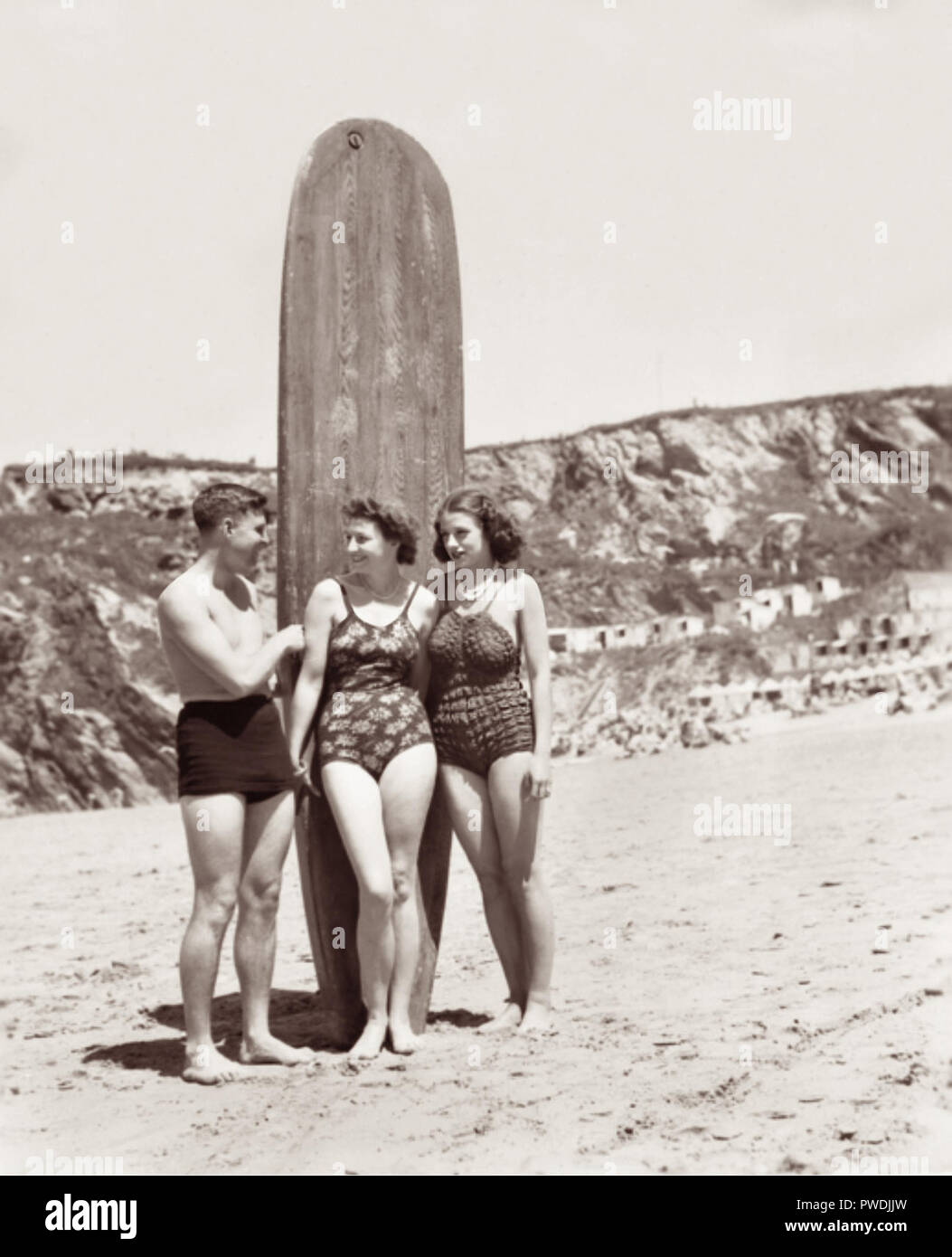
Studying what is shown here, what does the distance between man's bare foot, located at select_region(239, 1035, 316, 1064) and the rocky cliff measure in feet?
66.6

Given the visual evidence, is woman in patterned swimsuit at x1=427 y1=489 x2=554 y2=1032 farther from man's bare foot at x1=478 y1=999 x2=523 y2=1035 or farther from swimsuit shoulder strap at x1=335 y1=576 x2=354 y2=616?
swimsuit shoulder strap at x1=335 y1=576 x2=354 y2=616

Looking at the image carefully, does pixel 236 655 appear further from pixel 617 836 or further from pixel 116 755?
pixel 116 755

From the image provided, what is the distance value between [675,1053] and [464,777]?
1.21 m

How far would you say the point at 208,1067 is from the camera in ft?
18.1

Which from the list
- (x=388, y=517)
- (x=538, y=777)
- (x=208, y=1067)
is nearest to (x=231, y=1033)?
(x=208, y=1067)

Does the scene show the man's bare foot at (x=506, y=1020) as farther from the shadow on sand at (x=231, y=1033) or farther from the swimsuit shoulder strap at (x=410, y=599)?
the swimsuit shoulder strap at (x=410, y=599)

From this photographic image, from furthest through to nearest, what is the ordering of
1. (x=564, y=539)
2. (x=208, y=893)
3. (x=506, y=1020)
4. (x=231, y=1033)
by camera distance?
(x=564, y=539)
(x=231, y=1033)
(x=506, y=1020)
(x=208, y=893)

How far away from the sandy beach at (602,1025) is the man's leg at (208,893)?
264mm

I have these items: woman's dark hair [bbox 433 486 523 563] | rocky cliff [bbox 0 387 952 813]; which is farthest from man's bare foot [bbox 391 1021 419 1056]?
rocky cliff [bbox 0 387 952 813]

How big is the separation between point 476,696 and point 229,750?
92 centimetres

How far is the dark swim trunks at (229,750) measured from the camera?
5465 mm

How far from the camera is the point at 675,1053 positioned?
5523 mm

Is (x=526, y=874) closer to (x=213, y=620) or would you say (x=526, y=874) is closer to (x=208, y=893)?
(x=208, y=893)

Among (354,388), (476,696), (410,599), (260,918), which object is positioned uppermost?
(354,388)
